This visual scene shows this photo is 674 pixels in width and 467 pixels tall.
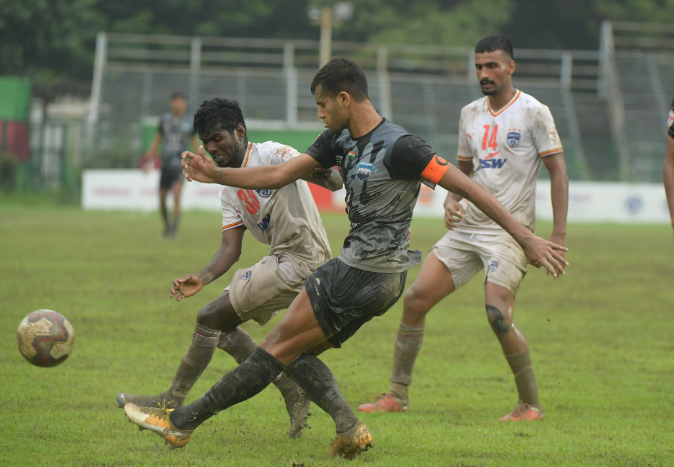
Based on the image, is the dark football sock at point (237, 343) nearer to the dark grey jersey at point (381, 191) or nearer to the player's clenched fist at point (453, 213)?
the dark grey jersey at point (381, 191)

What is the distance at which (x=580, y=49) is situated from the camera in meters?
47.5

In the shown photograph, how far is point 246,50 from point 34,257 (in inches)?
1369

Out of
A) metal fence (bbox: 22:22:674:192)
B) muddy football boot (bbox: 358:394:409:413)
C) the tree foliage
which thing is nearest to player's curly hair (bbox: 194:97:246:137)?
muddy football boot (bbox: 358:394:409:413)

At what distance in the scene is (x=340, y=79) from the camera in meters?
4.18

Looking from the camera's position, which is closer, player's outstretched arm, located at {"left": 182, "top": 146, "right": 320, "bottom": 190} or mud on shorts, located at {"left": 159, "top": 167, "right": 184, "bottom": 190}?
player's outstretched arm, located at {"left": 182, "top": 146, "right": 320, "bottom": 190}

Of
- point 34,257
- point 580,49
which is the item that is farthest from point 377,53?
point 34,257

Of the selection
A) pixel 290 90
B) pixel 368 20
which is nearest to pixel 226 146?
pixel 290 90

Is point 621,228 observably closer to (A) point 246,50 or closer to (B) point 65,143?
(B) point 65,143

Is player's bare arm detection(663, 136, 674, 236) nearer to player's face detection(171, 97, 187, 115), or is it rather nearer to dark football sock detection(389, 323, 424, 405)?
dark football sock detection(389, 323, 424, 405)

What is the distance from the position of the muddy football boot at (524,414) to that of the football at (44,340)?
2728mm

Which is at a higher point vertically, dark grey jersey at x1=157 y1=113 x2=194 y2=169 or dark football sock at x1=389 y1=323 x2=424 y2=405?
dark grey jersey at x1=157 y1=113 x2=194 y2=169

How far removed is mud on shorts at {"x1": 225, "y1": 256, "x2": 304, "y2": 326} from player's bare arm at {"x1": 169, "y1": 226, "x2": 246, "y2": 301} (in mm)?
110

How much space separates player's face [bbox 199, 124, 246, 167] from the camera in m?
4.71

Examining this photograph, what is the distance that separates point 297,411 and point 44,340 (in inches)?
60.2
